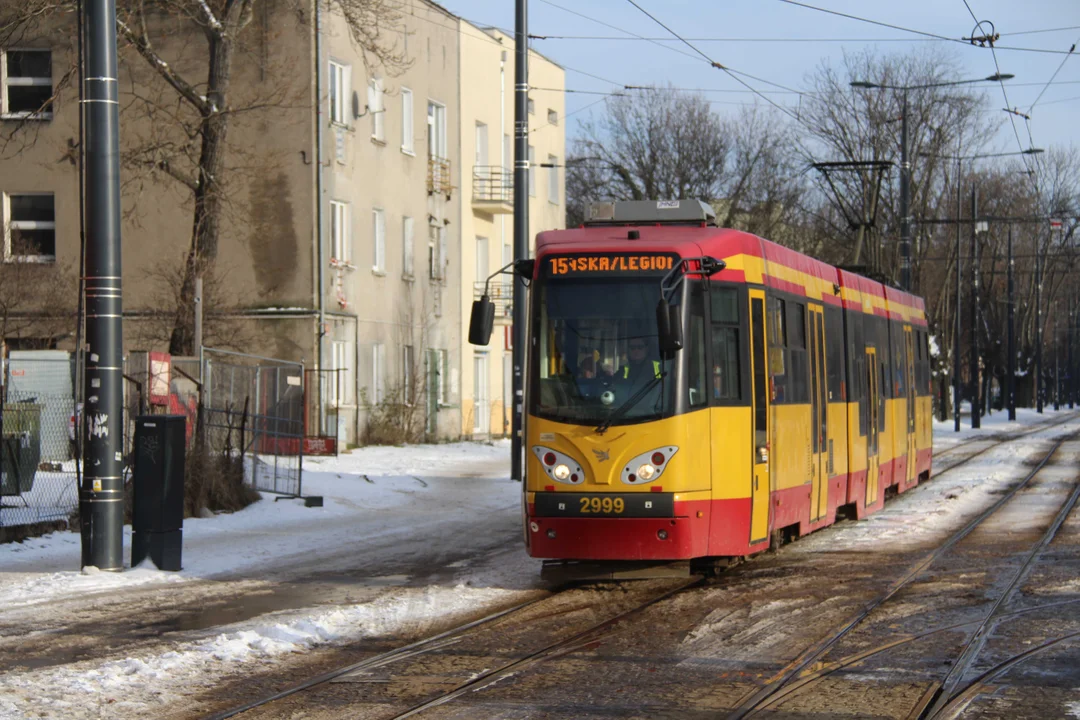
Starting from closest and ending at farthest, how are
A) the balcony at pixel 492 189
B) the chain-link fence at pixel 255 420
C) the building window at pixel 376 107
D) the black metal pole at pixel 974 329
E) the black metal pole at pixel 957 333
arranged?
the chain-link fence at pixel 255 420 < the building window at pixel 376 107 < the balcony at pixel 492 189 < the black metal pole at pixel 957 333 < the black metal pole at pixel 974 329

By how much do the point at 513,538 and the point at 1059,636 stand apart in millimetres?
8020

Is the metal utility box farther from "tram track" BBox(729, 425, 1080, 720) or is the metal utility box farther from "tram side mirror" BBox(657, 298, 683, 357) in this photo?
"tram track" BBox(729, 425, 1080, 720)

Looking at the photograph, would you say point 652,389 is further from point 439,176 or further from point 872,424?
point 439,176

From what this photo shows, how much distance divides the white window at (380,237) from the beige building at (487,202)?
17.5 ft

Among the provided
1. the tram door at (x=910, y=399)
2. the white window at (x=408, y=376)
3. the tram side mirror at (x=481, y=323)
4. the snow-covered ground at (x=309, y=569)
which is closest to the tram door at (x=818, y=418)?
the snow-covered ground at (x=309, y=569)

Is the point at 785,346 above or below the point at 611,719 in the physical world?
above

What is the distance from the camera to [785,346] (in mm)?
13773

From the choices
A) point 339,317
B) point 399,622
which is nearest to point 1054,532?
point 399,622

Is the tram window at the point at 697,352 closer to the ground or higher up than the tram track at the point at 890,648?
higher up

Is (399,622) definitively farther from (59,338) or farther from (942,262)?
(942,262)

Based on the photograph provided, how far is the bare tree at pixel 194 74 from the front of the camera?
27250 millimetres

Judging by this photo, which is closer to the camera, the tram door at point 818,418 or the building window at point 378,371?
the tram door at point 818,418

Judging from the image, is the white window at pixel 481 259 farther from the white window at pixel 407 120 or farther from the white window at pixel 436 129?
the white window at pixel 407 120

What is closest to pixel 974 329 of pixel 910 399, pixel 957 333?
pixel 957 333
